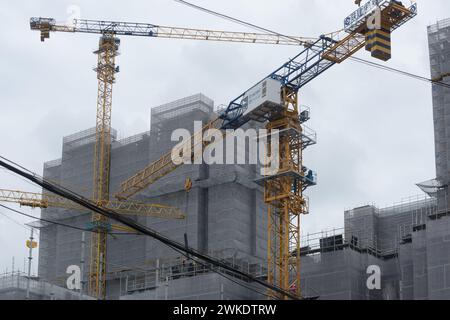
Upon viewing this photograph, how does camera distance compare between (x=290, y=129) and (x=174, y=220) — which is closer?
(x=290, y=129)

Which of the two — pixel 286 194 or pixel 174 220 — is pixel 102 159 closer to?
pixel 174 220

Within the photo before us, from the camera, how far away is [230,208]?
124312 millimetres

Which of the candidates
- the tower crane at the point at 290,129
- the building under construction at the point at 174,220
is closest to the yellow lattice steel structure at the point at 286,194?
the tower crane at the point at 290,129

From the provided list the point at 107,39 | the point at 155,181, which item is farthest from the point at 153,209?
the point at 107,39

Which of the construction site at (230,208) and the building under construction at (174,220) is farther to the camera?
the building under construction at (174,220)

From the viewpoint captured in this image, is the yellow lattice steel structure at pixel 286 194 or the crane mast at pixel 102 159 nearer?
the yellow lattice steel structure at pixel 286 194

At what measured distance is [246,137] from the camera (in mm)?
126688

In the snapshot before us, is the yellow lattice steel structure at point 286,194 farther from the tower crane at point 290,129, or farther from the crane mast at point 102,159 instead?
the crane mast at point 102,159

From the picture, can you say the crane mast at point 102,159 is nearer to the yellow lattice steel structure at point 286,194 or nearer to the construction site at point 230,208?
the construction site at point 230,208

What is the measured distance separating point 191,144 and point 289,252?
29.6m

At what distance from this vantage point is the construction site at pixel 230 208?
312ft

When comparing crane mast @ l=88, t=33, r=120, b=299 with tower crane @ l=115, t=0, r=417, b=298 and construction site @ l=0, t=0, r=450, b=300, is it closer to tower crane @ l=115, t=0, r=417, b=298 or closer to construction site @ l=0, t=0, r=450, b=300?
construction site @ l=0, t=0, r=450, b=300

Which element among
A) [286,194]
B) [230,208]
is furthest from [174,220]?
[286,194]

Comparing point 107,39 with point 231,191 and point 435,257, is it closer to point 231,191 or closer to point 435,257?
point 231,191
